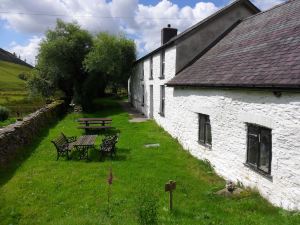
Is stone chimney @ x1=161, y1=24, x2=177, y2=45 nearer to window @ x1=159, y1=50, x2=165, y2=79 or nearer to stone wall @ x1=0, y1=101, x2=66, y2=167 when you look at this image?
window @ x1=159, y1=50, x2=165, y2=79

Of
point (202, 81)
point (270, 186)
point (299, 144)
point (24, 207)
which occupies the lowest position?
point (24, 207)

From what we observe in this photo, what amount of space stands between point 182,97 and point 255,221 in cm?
886

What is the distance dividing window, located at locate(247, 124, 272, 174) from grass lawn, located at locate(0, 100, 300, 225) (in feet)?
2.76

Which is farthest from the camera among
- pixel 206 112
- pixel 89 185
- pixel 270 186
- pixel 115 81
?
pixel 115 81

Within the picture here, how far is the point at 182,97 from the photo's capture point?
1541cm

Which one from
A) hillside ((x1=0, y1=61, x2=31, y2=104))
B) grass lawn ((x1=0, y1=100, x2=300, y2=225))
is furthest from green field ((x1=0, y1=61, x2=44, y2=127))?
grass lawn ((x1=0, y1=100, x2=300, y2=225))

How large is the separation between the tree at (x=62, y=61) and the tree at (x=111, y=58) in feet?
→ 4.75

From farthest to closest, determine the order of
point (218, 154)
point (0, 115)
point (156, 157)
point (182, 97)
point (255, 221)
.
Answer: point (0, 115)
point (182, 97)
point (156, 157)
point (218, 154)
point (255, 221)

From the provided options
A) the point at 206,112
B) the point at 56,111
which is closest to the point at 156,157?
the point at 206,112

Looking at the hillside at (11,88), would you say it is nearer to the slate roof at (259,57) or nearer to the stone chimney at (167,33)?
the stone chimney at (167,33)

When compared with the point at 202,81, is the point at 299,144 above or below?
below

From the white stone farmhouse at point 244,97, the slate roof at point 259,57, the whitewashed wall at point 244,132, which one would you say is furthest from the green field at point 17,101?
the slate roof at point 259,57

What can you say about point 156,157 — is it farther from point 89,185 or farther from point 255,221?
point 255,221

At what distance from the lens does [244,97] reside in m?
9.69
